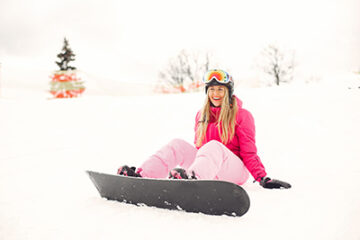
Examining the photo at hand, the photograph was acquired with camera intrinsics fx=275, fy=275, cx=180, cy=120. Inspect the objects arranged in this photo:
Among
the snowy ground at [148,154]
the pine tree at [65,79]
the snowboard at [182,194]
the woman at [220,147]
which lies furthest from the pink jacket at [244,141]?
the pine tree at [65,79]

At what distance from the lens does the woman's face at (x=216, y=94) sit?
271 cm

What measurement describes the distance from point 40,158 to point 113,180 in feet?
9.35

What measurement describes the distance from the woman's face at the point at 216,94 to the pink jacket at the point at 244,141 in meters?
0.06

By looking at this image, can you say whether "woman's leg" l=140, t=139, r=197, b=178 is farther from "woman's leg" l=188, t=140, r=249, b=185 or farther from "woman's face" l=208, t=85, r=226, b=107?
"woman's face" l=208, t=85, r=226, b=107

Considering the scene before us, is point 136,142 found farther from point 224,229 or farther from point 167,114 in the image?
point 224,229

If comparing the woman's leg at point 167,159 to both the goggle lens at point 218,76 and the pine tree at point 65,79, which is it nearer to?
the goggle lens at point 218,76

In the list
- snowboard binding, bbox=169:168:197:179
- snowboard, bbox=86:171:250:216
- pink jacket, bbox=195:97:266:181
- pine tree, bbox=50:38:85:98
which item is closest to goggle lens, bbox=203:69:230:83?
pink jacket, bbox=195:97:266:181

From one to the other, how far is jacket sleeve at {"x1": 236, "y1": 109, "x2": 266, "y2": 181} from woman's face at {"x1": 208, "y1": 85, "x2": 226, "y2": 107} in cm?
24

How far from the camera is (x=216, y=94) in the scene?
2.72m

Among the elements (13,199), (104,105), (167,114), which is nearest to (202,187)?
(13,199)

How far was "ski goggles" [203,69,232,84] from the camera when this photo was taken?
2.72 meters

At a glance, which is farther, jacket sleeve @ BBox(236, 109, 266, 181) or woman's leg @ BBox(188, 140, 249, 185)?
jacket sleeve @ BBox(236, 109, 266, 181)

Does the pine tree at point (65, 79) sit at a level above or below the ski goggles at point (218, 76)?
above

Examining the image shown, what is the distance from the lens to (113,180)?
2189mm
